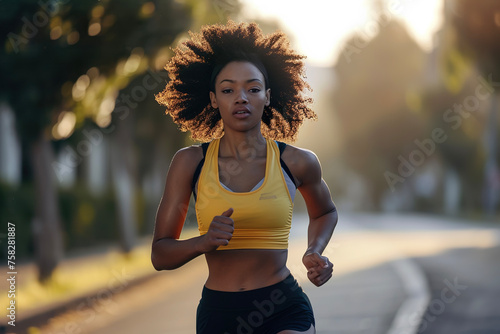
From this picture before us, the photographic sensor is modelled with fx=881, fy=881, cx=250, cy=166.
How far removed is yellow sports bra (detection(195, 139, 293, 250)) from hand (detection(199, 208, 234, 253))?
230mm

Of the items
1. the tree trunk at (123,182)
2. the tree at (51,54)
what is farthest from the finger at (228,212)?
the tree trunk at (123,182)

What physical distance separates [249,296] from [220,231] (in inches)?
20.2

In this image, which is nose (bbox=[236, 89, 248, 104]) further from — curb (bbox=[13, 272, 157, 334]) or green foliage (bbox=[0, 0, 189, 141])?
green foliage (bbox=[0, 0, 189, 141])

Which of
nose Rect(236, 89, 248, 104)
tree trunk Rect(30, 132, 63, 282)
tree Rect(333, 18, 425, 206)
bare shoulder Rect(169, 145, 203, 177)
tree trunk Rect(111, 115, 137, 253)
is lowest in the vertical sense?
bare shoulder Rect(169, 145, 203, 177)

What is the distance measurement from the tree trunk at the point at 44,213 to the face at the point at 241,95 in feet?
31.3

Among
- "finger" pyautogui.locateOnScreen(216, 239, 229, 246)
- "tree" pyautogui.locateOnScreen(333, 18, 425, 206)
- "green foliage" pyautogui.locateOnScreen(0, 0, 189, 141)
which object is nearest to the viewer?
"finger" pyautogui.locateOnScreen(216, 239, 229, 246)

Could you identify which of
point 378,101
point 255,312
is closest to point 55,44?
point 255,312

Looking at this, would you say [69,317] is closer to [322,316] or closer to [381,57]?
[322,316]

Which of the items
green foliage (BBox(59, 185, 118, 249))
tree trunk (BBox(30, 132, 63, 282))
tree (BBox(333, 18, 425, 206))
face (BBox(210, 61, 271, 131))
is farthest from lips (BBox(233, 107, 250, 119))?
tree (BBox(333, 18, 425, 206))

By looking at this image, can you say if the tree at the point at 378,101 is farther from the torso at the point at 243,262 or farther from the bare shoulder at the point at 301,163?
the torso at the point at 243,262

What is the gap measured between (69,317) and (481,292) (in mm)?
5644

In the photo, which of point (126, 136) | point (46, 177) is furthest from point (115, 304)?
point (126, 136)

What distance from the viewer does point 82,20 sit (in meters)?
12.6

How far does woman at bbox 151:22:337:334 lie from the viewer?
3771 millimetres
